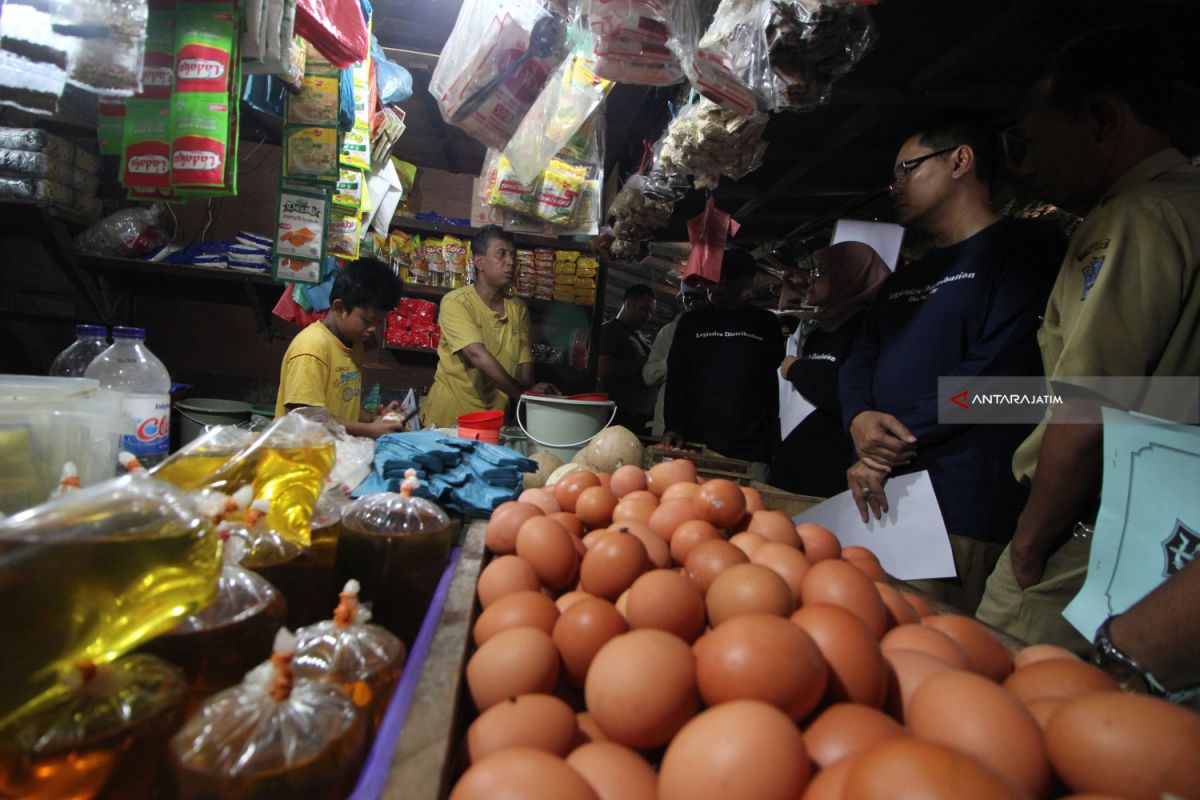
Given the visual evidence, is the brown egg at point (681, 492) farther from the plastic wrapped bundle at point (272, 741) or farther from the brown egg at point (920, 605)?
the plastic wrapped bundle at point (272, 741)

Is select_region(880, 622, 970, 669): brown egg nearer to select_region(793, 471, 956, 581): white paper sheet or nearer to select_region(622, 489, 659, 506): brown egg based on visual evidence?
select_region(622, 489, 659, 506): brown egg

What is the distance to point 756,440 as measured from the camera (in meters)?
3.18

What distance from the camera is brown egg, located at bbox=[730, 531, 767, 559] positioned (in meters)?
1.23

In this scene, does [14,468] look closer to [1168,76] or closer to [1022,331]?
[1022,331]

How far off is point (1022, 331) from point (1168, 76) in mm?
684

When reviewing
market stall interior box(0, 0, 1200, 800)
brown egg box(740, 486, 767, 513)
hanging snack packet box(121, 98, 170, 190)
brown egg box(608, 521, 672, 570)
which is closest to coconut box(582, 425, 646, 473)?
market stall interior box(0, 0, 1200, 800)

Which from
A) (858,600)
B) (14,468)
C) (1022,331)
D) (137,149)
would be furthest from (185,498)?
(1022,331)

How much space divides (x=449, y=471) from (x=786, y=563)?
95cm

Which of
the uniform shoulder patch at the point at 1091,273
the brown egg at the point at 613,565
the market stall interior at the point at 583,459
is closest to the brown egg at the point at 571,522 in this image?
the market stall interior at the point at 583,459

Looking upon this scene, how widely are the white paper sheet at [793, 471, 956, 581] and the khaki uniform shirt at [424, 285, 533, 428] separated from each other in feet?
7.95

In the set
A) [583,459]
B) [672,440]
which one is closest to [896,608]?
[583,459]

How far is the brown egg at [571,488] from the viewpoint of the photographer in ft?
4.99

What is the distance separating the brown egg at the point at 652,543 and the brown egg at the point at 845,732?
0.47 m

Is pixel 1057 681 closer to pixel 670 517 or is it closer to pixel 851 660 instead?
pixel 851 660
